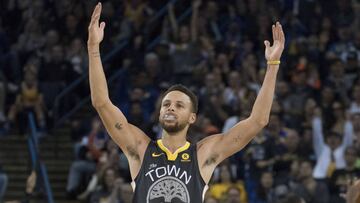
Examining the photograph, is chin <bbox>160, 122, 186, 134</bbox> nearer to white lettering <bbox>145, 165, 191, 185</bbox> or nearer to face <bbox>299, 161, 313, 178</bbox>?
white lettering <bbox>145, 165, 191, 185</bbox>

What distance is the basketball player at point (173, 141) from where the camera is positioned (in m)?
7.49

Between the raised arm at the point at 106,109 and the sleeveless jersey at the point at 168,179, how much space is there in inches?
4.3

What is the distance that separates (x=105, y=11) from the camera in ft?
67.9

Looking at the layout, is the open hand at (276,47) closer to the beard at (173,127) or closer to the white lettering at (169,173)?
the beard at (173,127)

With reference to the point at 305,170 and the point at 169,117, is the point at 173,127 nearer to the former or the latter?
the point at 169,117

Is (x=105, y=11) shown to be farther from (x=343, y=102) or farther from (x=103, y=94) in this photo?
(x=103, y=94)

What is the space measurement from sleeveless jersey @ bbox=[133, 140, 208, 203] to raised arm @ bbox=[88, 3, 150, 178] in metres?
0.11

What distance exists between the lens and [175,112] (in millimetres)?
7695

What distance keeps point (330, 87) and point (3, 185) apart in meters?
5.52

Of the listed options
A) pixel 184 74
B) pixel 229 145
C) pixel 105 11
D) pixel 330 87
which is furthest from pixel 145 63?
pixel 229 145

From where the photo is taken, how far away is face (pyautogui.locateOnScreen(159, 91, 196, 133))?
25.2 feet

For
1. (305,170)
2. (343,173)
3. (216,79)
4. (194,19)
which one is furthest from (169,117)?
(194,19)

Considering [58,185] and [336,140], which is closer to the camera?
[336,140]

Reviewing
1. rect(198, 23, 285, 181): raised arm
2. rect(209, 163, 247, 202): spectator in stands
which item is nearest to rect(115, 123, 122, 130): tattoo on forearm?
rect(198, 23, 285, 181): raised arm
